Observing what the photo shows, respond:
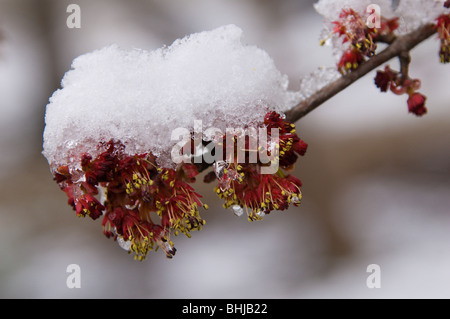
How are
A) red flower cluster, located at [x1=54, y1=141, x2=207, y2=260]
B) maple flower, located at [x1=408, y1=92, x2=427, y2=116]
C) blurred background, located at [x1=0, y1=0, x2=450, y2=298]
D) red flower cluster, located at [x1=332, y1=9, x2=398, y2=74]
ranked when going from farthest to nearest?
blurred background, located at [x1=0, y1=0, x2=450, y2=298] < maple flower, located at [x1=408, y1=92, x2=427, y2=116] < red flower cluster, located at [x1=332, y1=9, x2=398, y2=74] < red flower cluster, located at [x1=54, y1=141, x2=207, y2=260]

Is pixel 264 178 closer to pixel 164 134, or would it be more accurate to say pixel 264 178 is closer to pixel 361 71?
pixel 164 134

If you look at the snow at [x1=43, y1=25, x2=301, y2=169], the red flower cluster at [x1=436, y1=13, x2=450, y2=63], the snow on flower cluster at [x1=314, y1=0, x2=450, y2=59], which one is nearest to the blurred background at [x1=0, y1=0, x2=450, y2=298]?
the snow on flower cluster at [x1=314, y1=0, x2=450, y2=59]

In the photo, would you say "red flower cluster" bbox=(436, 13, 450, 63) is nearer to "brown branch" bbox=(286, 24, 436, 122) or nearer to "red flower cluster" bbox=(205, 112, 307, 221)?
"brown branch" bbox=(286, 24, 436, 122)

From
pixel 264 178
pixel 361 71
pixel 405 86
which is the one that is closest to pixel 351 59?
pixel 361 71

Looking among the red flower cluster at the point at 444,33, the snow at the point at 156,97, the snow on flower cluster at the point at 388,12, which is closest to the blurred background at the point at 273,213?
the snow on flower cluster at the point at 388,12

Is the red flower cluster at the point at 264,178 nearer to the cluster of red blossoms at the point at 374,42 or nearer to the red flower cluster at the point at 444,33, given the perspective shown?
the cluster of red blossoms at the point at 374,42

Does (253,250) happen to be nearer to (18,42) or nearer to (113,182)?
(113,182)

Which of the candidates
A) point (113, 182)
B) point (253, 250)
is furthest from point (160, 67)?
point (253, 250)
